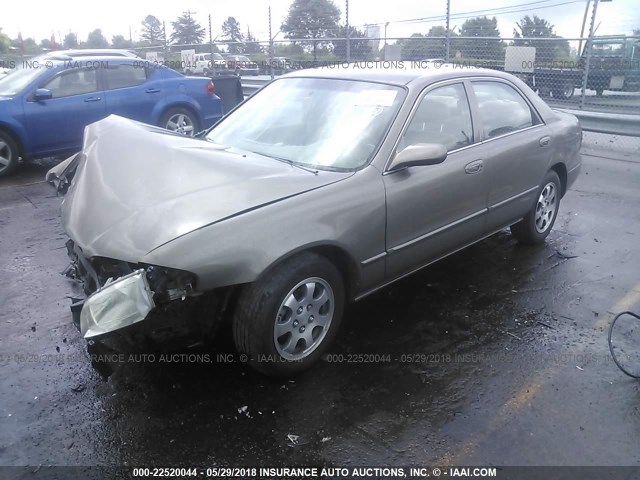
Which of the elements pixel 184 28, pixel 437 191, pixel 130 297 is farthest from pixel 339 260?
pixel 184 28

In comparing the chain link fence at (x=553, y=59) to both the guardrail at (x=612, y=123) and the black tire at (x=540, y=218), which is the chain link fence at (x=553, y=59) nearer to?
the guardrail at (x=612, y=123)

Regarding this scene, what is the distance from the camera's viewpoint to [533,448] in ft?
8.41

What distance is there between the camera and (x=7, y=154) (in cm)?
761

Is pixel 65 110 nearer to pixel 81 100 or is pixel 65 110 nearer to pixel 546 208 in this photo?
pixel 81 100

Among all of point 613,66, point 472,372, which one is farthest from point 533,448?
point 613,66

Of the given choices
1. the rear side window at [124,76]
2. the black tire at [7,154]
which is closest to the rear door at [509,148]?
the rear side window at [124,76]

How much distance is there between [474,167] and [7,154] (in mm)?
6785

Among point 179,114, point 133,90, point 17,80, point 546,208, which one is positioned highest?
point 17,80

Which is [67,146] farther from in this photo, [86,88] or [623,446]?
[623,446]

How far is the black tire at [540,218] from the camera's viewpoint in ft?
15.8

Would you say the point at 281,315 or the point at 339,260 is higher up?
the point at 339,260

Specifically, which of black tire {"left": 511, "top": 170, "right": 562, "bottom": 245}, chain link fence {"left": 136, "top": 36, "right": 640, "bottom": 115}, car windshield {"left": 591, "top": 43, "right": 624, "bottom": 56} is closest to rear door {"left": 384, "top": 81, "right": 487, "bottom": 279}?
black tire {"left": 511, "top": 170, "right": 562, "bottom": 245}

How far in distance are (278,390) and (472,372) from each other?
1156mm

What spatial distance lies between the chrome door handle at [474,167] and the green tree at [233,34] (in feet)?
38.9
